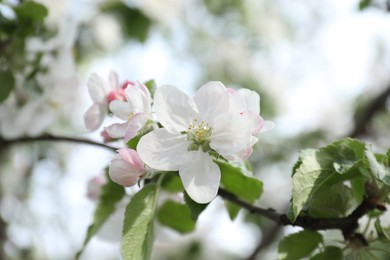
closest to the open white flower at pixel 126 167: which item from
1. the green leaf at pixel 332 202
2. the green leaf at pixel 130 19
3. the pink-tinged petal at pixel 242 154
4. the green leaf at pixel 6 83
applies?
the pink-tinged petal at pixel 242 154

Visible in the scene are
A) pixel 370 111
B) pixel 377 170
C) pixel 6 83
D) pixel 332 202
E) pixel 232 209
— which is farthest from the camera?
pixel 370 111

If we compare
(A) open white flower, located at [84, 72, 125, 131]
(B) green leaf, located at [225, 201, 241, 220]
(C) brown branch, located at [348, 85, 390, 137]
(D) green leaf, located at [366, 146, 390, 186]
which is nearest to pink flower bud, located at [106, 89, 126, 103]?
(A) open white flower, located at [84, 72, 125, 131]

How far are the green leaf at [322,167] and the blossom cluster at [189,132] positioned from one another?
0.06m

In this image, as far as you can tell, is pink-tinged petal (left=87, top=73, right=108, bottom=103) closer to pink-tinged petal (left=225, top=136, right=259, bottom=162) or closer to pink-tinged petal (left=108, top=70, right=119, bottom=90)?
pink-tinged petal (left=108, top=70, right=119, bottom=90)

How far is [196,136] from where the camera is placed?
0.67 metres

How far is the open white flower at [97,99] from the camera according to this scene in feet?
2.65

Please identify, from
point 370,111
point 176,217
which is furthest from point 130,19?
point 176,217

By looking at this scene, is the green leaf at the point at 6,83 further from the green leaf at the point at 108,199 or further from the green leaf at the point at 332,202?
the green leaf at the point at 332,202

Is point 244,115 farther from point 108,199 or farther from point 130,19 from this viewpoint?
point 130,19

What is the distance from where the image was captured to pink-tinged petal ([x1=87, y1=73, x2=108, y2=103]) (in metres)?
0.81

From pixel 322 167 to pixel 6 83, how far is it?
656 millimetres

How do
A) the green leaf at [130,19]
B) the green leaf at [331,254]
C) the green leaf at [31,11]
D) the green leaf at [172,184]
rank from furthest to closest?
the green leaf at [130,19]
the green leaf at [31,11]
the green leaf at [172,184]
the green leaf at [331,254]

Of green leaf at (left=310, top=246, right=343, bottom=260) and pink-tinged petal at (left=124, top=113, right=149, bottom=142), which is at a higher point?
pink-tinged petal at (left=124, top=113, right=149, bottom=142)

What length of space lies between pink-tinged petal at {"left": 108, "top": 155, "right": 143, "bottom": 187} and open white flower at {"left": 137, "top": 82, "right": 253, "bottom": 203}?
0.04 metres
